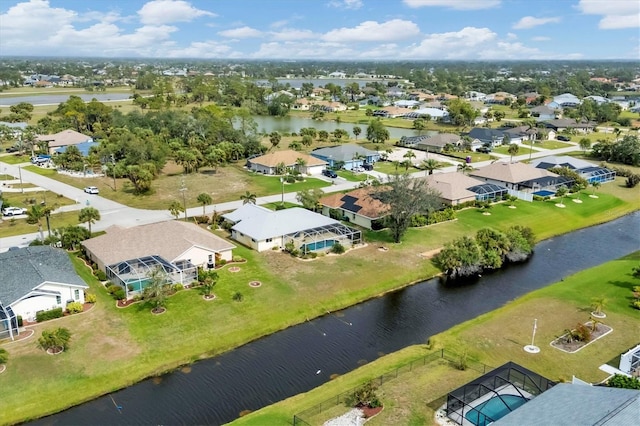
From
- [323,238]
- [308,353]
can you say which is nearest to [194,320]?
[308,353]

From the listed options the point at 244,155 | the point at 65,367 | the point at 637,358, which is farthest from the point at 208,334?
the point at 244,155

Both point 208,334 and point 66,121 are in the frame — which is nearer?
point 208,334

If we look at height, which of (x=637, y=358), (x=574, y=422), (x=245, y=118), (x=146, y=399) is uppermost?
(x=245, y=118)

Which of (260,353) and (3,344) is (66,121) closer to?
(3,344)

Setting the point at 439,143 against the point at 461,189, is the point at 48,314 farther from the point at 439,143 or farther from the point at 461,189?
the point at 439,143

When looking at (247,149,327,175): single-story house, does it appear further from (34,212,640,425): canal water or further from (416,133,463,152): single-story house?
(34,212,640,425): canal water

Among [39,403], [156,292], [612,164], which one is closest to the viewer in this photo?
[39,403]

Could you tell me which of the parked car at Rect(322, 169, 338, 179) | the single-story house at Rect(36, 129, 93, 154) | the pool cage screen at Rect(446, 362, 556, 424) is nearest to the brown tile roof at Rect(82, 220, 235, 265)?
the pool cage screen at Rect(446, 362, 556, 424)
